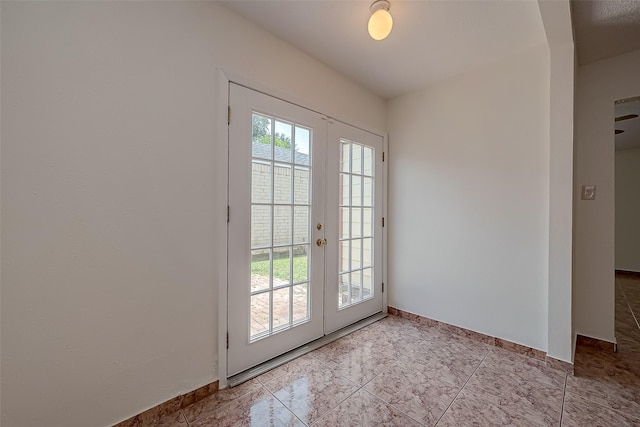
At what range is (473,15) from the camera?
1700mm

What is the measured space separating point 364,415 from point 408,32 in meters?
2.47

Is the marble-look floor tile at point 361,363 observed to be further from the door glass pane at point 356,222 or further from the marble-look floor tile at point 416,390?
the door glass pane at point 356,222

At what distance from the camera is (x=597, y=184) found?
2205 millimetres

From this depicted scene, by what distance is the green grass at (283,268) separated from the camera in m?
1.88

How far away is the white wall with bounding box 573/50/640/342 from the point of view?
2.14m

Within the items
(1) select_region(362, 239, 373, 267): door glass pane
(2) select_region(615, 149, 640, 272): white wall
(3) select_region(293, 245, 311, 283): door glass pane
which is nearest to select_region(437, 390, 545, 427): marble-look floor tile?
(3) select_region(293, 245, 311, 283): door glass pane

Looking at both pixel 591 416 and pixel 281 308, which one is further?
pixel 281 308

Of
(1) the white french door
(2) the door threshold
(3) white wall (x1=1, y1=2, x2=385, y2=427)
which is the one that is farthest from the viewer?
(1) the white french door

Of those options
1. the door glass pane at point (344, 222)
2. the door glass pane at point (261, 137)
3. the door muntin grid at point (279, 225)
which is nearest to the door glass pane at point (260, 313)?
the door muntin grid at point (279, 225)

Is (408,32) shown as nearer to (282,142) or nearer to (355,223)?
(282,142)

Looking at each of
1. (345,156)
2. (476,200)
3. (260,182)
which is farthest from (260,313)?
(476,200)

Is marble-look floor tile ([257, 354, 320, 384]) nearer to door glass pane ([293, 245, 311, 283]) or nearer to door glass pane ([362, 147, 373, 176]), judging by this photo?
door glass pane ([293, 245, 311, 283])

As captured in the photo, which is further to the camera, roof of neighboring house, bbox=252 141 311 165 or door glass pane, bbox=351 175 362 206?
door glass pane, bbox=351 175 362 206

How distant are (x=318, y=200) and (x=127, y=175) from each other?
4.38 ft
